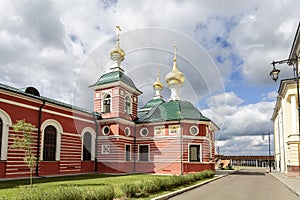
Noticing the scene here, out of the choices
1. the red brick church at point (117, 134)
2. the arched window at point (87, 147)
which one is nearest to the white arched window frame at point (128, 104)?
the red brick church at point (117, 134)

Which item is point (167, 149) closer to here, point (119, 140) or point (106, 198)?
point (119, 140)

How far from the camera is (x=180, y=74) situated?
33406 millimetres

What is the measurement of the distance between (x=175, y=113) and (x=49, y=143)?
12665 mm

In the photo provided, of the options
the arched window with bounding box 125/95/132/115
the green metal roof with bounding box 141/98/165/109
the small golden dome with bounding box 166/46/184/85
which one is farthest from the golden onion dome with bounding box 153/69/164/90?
the arched window with bounding box 125/95/132/115

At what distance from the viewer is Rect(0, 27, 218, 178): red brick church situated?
67.5ft

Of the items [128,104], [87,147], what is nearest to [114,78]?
[128,104]

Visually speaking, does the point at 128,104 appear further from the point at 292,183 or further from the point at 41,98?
the point at 292,183

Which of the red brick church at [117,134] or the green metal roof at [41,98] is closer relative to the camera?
the green metal roof at [41,98]

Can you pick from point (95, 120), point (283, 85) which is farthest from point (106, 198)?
point (283, 85)

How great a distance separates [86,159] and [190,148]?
997cm

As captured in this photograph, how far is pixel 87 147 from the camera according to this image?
24844 millimetres

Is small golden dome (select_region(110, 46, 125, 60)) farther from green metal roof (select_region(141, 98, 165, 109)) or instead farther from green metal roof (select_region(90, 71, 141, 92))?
green metal roof (select_region(141, 98, 165, 109))

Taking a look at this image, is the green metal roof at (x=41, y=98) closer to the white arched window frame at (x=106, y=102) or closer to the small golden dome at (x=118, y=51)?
the white arched window frame at (x=106, y=102)

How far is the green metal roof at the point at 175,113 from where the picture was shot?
27.1m
